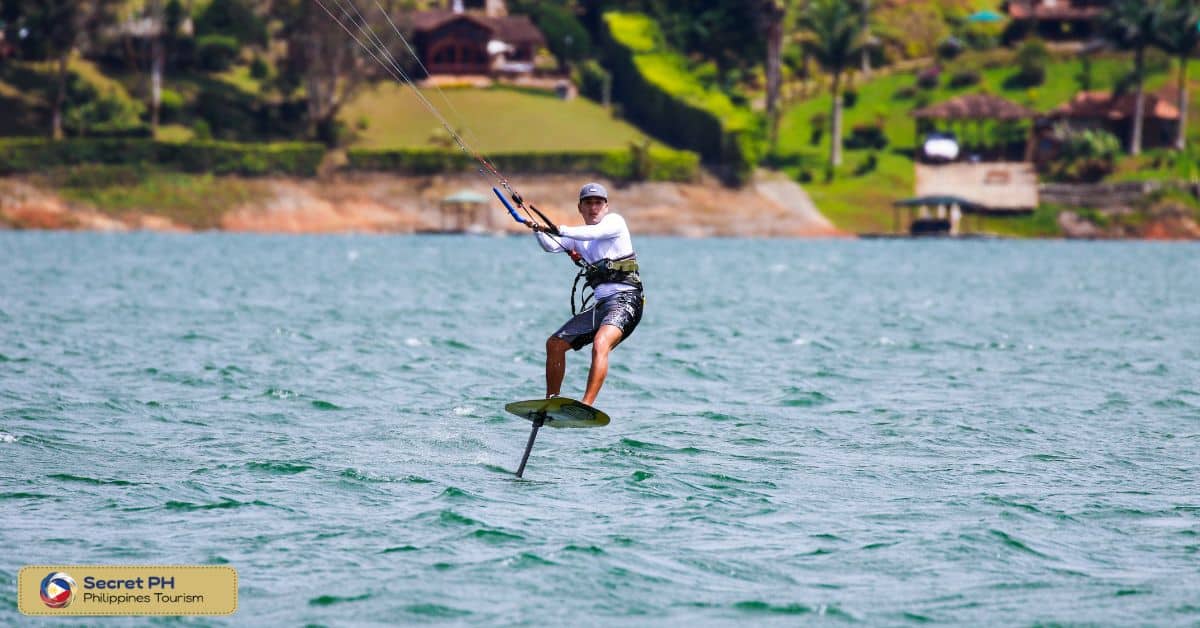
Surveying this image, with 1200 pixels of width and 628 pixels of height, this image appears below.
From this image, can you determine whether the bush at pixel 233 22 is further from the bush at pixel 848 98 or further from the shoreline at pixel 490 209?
the bush at pixel 848 98

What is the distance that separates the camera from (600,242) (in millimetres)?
19281

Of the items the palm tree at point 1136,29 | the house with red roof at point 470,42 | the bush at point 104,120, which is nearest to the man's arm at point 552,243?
the bush at point 104,120

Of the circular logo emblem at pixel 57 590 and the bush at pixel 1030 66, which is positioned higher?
the bush at pixel 1030 66

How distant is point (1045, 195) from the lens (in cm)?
10294

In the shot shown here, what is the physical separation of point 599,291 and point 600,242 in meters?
0.62

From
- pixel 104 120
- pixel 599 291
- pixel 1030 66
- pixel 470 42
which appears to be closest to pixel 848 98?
pixel 1030 66

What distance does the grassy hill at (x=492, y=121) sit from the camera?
108m

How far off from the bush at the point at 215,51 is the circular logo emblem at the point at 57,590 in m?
100

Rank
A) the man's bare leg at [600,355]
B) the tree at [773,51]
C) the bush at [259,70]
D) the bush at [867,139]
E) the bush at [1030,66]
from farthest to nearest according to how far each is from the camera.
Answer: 1. the bush at [1030,66]
2. the tree at [773,51]
3. the bush at [259,70]
4. the bush at [867,139]
5. the man's bare leg at [600,355]

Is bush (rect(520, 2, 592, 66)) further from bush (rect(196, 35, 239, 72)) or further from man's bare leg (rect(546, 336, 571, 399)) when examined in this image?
man's bare leg (rect(546, 336, 571, 399))

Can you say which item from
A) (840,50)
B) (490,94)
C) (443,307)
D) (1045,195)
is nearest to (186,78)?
(490,94)

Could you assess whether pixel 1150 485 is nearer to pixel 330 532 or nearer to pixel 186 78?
pixel 330 532

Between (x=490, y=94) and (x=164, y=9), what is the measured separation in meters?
22.2

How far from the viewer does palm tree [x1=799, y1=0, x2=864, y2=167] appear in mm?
104562
